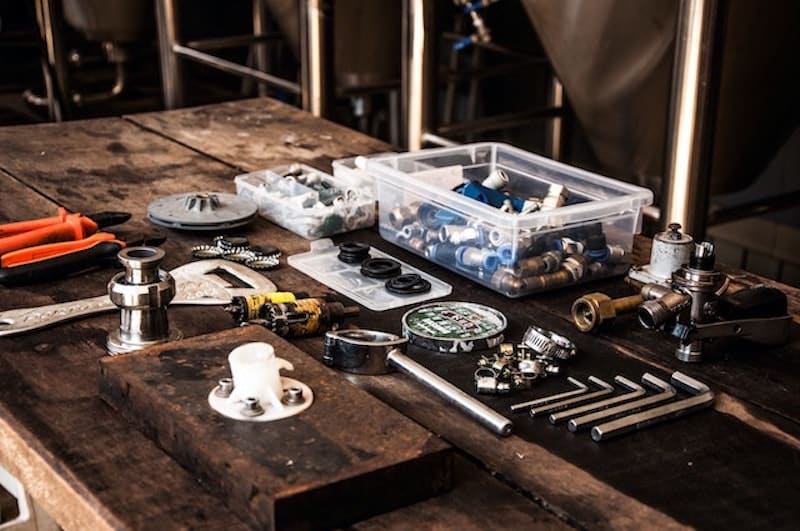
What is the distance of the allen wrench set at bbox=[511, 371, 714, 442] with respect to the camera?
2.99 feet

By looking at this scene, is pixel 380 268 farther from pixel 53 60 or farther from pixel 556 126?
pixel 53 60

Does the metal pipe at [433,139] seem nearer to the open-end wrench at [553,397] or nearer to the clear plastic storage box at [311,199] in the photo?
the clear plastic storage box at [311,199]

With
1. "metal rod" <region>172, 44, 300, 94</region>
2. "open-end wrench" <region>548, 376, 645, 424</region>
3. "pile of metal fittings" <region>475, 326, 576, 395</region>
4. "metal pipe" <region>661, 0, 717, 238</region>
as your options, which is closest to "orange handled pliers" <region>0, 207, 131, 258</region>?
"pile of metal fittings" <region>475, 326, 576, 395</region>

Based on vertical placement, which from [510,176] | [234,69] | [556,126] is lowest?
[556,126]

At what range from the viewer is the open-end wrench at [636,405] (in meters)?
0.91

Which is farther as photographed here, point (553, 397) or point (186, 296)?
point (186, 296)

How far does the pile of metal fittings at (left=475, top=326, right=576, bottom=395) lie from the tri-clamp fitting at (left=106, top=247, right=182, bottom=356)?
0.30 meters

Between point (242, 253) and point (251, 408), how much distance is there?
49 centimetres

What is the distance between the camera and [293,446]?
80cm

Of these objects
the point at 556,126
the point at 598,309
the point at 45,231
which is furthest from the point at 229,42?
the point at 598,309

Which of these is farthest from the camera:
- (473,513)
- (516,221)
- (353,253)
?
(353,253)

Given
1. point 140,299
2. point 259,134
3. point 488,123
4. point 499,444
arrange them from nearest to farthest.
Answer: point 499,444, point 140,299, point 259,134, point 488,123

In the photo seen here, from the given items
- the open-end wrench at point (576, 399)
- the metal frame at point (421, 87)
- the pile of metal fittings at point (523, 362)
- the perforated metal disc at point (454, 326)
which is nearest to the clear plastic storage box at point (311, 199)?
the perforated metal disc at point (454, 326)

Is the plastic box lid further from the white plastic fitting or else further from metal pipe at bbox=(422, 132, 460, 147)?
metal pipe at bbox=(422, 132, 460, 147)
